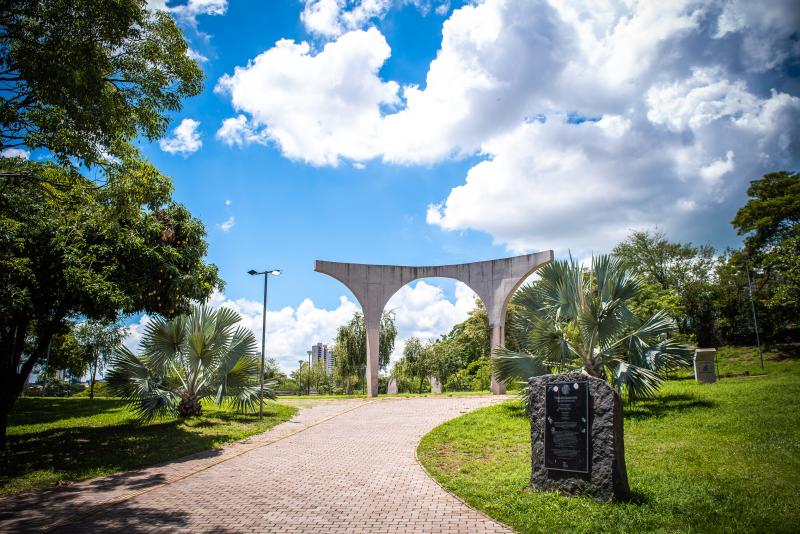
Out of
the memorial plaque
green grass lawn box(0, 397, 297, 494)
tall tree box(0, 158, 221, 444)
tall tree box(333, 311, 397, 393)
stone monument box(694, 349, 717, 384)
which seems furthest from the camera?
tall tree box(333, 311, 397, 393)

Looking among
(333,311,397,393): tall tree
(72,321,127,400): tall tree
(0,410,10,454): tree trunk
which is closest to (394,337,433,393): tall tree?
(333,311,397,393): tall tree

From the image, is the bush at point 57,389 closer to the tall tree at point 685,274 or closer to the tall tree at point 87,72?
the tall tree at point 87,72

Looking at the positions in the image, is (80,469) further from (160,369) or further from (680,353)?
(680,353)

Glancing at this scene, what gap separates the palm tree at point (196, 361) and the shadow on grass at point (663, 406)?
1149cm

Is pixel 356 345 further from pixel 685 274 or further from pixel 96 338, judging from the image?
pixel 685 274

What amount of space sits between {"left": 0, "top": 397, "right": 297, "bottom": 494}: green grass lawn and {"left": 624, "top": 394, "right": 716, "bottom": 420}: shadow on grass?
1038 cm

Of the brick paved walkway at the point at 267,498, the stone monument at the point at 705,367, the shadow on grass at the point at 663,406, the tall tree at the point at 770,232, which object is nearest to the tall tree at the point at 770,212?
the tall tree at the point at 770,232

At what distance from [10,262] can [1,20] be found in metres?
4.74

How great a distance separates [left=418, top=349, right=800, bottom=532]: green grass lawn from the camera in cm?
528

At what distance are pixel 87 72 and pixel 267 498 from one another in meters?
6.81

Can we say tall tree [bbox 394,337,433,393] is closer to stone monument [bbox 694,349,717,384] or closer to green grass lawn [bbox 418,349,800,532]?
stone monument [bbox 694,349,717,384]

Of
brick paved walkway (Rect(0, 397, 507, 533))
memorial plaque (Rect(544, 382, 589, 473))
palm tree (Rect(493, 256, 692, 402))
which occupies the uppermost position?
palm tree (Rect(493, 256, 692, 402))

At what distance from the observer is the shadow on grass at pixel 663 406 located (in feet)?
37.2

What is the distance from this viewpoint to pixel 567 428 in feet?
21.9
